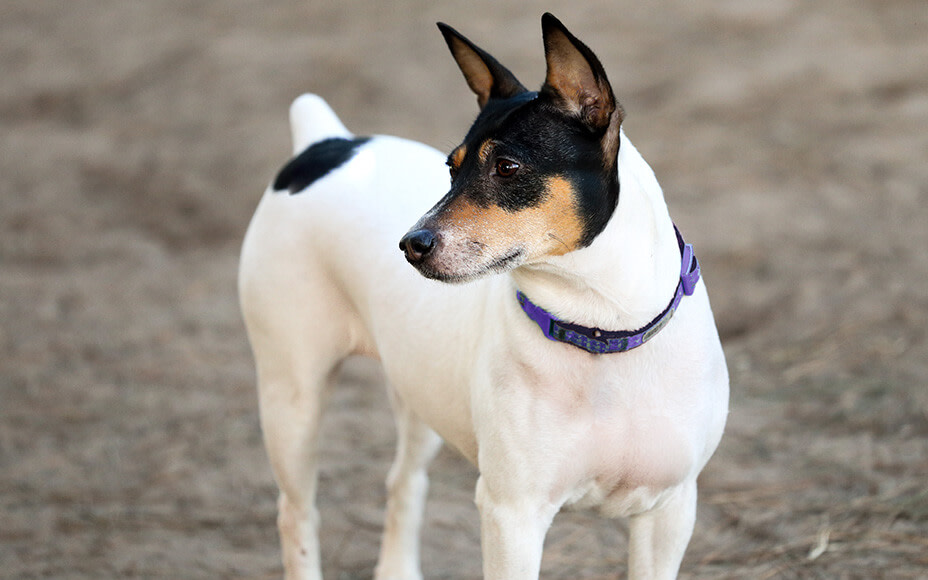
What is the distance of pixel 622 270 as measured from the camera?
2.25 metres

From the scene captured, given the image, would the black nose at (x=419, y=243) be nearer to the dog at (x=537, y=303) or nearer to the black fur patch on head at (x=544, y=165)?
the dog at (x=537, y=303)

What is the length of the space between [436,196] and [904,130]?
4791 mm

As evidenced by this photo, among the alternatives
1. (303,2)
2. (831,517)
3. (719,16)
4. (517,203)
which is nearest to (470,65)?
(517,203)

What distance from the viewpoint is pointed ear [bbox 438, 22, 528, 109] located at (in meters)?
2.44

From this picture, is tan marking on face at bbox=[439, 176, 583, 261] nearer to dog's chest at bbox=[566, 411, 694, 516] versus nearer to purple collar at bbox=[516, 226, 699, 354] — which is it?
purple collar at bbox=[516, 226, 699, 354]

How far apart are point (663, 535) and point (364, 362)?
2.98 meters

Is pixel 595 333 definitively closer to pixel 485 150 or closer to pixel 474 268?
pixel 474 268

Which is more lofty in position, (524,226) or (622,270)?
(524,226)

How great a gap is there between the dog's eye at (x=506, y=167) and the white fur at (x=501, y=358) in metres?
0.20

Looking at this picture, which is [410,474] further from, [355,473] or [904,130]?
[904,130]

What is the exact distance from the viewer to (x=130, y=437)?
474 centimetres

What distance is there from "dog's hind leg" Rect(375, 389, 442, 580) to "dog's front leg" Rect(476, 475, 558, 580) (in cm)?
111

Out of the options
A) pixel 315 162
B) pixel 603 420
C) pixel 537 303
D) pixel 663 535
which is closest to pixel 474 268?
pixel 537 303

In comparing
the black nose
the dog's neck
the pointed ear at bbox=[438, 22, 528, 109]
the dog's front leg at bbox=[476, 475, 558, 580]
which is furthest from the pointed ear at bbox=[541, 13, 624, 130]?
the dog's front leg at bbox=[476, 475, 558, 580]
